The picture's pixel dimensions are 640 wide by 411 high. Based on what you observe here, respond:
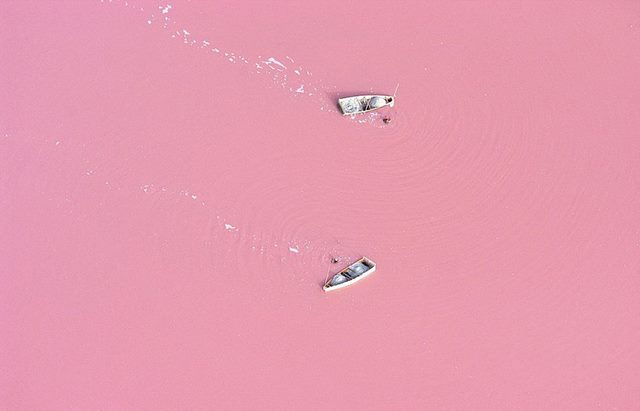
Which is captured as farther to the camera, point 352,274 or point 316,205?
point 316,205

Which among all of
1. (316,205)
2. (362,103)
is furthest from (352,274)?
(362,103)

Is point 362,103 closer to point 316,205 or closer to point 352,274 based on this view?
point 316,205

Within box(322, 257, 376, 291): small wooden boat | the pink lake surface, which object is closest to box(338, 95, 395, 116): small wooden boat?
the pink lake surface

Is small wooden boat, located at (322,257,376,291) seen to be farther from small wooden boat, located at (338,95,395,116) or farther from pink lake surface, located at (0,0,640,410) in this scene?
small wooden boat, located at (338,95,395,116)

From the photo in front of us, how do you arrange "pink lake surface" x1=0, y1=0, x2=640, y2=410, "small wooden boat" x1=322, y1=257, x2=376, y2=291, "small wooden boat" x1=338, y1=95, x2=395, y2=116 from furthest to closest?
"small wooden boat" x1=338, y1=95, x2=395, y2=116 < "small wooden boat" x1=322, y1=257, x2=376, y2=291 < "pink lake surface" x1=0, y1=0, x2=640, y2=410

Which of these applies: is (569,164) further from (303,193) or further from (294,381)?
(294,381)
